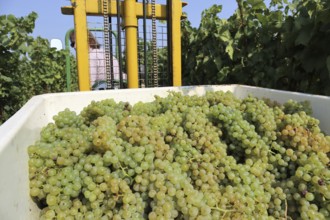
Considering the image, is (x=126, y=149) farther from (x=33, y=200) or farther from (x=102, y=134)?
(x=33, y=200)

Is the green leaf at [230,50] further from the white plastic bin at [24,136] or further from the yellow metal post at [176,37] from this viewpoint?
the white plastic bin at [24,136]

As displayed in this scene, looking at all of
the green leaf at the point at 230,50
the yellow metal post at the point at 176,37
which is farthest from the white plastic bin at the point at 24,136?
the green leaf at the point at 230,50

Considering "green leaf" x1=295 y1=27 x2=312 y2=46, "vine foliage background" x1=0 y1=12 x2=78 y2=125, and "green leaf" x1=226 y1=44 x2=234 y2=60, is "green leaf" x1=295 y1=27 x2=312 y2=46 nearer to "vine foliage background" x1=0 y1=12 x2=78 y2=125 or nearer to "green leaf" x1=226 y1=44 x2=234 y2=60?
"green leaf" x1=226 y1=44 x2=234 y2=60

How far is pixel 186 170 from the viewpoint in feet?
3.31

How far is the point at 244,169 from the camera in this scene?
1022mm

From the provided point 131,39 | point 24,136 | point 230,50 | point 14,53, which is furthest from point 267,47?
point 14,53

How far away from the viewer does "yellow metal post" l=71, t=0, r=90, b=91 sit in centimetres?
219

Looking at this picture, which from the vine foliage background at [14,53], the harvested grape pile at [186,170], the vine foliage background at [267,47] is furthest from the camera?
the vine foliage background at [14,53]

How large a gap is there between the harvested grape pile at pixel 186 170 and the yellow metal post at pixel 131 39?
1202mm

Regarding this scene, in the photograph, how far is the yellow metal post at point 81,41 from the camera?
219 centimetres

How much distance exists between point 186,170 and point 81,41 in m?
1.65

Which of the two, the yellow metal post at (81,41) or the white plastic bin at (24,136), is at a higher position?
the yellow metal post at (81,41)

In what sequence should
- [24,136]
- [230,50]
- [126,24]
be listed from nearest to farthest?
[24,136]
[126,24]
[230,50]

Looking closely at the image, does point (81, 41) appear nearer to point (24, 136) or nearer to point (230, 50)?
point (24, 136)
